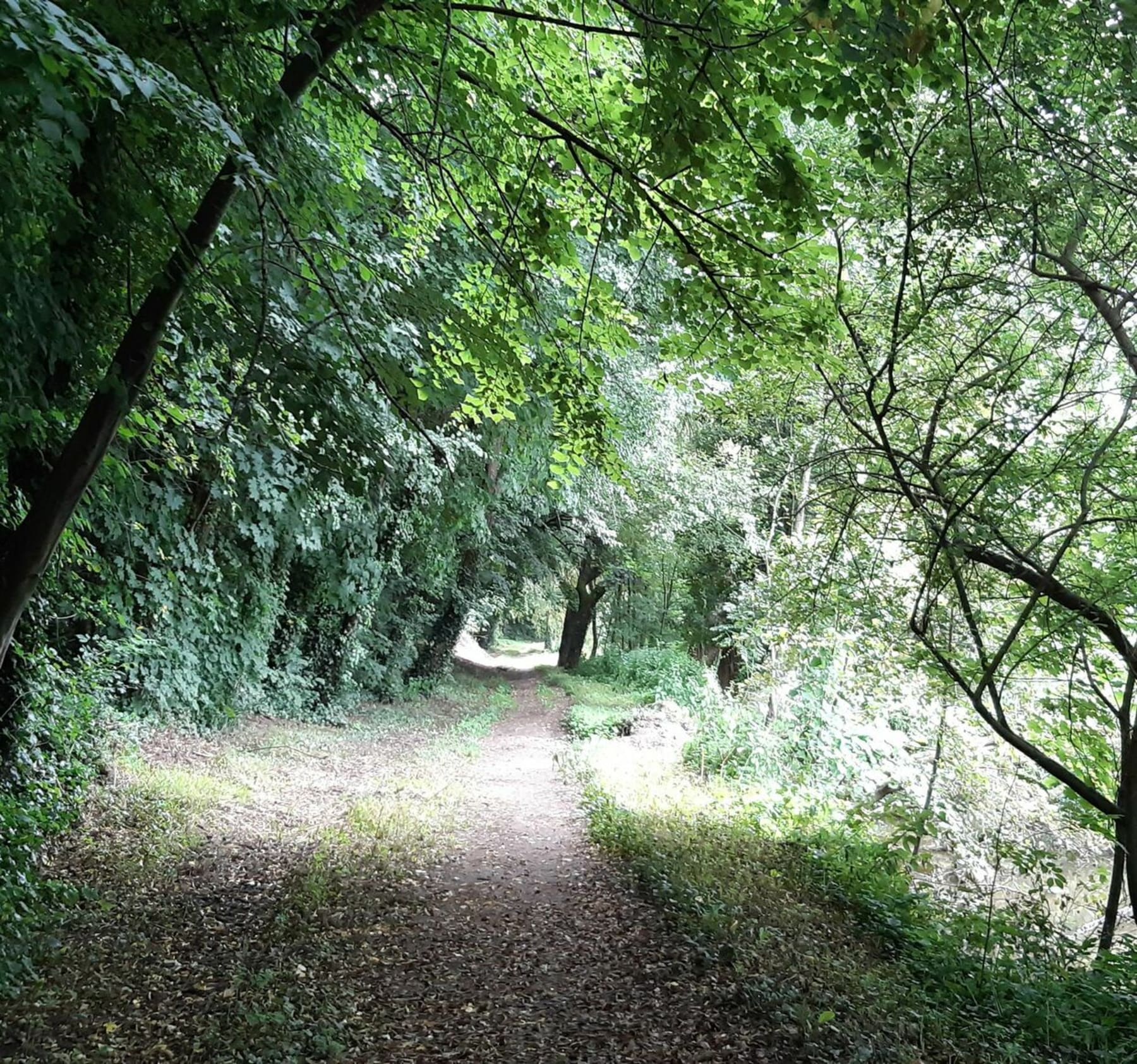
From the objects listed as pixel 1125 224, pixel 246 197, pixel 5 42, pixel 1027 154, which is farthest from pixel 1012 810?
pixel 5 42

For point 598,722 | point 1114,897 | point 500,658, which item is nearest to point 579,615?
point 500,658

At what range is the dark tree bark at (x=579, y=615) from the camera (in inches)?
1096

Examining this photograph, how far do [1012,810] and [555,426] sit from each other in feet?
25.8

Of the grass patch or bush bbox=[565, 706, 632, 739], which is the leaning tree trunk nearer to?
bush bbox=[565, 706, 632, 739]

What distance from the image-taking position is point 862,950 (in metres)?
5.70

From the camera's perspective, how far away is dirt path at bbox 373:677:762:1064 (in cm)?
447

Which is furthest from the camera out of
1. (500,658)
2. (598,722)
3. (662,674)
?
(500,658)

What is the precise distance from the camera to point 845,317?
17.4 feet

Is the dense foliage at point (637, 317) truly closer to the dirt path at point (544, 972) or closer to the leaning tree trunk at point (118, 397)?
the leaning tree trunk at point (118, 397)

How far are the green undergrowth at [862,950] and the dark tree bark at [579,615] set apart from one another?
18.9 meters

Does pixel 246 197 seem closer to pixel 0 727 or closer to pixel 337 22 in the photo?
pixel 337 22

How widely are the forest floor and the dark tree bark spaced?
699 inches

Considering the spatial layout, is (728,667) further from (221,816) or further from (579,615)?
(221,816)

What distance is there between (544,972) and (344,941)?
1428mm
